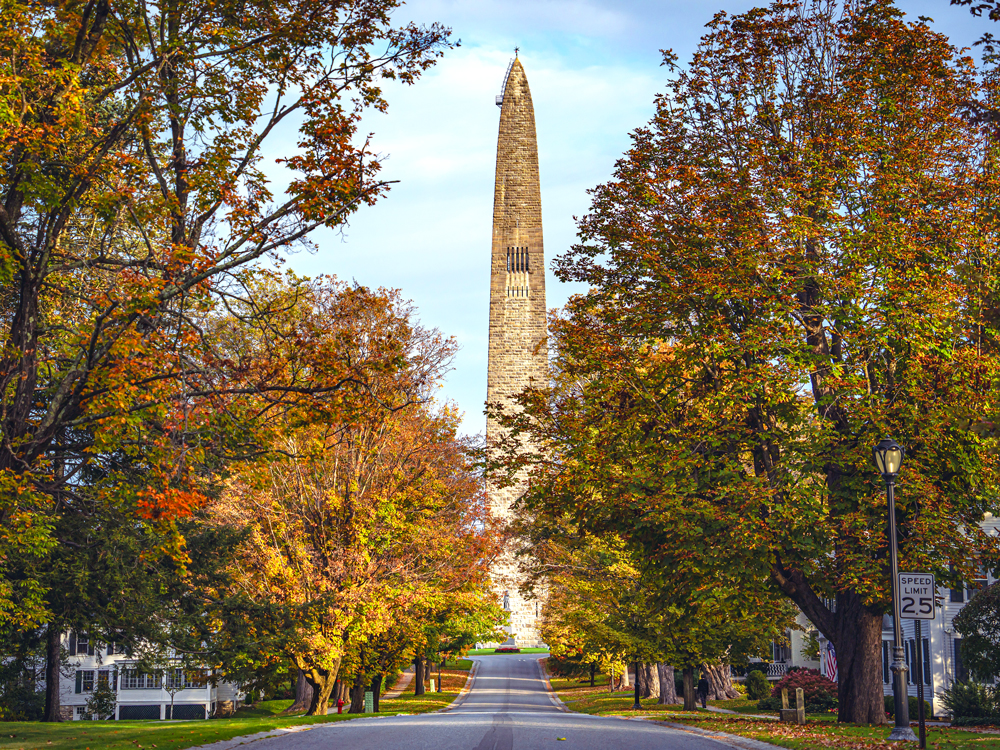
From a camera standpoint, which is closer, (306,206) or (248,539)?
(306,206)

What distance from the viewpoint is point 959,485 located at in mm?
17031

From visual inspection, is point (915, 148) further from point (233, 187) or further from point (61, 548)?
point (61, 548)

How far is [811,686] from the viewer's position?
34969 mm

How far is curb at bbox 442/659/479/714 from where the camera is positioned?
116ft

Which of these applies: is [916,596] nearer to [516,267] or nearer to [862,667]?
[862,667]

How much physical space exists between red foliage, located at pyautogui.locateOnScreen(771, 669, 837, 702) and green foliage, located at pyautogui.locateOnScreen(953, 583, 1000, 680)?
1086 centimetres

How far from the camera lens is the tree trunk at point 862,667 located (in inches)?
739

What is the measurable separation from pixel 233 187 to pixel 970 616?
20857 millimetres

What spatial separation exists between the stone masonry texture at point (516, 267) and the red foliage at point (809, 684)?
45.5 meters

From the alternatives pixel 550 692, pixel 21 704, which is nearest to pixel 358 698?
pixel 21 704

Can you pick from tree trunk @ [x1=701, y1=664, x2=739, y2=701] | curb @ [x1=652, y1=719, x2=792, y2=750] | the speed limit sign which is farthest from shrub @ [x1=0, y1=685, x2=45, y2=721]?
the speed limit sign

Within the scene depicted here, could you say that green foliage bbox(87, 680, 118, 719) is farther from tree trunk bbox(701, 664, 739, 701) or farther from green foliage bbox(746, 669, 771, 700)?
green foliage bbox(746, 669, 771, 700)

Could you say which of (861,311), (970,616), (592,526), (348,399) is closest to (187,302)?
(348,399)

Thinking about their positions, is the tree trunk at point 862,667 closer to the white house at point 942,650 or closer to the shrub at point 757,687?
the white house at point 942,650
